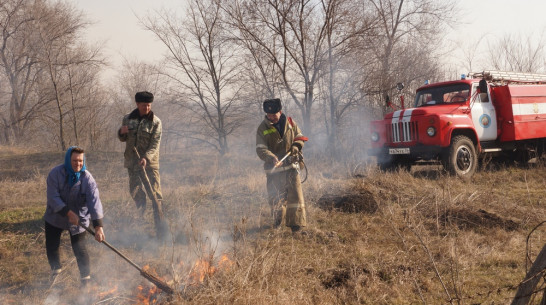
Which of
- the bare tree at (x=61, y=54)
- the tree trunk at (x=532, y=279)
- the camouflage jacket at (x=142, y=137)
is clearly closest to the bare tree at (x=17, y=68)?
the bare tree at (x=61, y=54)

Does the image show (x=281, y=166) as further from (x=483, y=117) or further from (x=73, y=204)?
(x=483, y=117)

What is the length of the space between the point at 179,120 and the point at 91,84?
7.67m

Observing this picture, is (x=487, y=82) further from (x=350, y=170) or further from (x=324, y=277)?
(x=324, y=277)

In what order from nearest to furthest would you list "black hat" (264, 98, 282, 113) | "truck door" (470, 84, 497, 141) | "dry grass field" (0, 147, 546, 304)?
"dry grass field" (0, 147, 546, 304), "black hat" (264, 98, 282, 113), "truck door" (470, 84, 497, 141)

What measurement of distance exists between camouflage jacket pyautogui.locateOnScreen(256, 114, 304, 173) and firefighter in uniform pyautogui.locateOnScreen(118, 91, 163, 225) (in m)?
1.43

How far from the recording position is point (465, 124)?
27.9ft

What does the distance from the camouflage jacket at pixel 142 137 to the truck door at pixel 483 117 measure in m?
7.11

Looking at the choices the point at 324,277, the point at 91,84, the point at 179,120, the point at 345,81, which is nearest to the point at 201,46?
the point at 179,120

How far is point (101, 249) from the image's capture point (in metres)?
4.92

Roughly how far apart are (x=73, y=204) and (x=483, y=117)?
28.7 ft

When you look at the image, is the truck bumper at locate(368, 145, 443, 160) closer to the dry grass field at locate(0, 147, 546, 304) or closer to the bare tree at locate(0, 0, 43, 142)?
the dry grass field at locate(0, 147, 546, 304)

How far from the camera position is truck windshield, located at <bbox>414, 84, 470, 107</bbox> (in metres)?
8.94

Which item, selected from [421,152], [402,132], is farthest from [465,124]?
[402,132]

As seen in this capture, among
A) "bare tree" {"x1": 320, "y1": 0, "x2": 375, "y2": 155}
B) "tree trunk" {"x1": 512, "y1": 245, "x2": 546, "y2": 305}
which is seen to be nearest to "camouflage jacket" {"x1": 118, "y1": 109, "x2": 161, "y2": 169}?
"tree trunk" {"x1": 512, "y1": 245, "x2": 546, "y2": 305}
